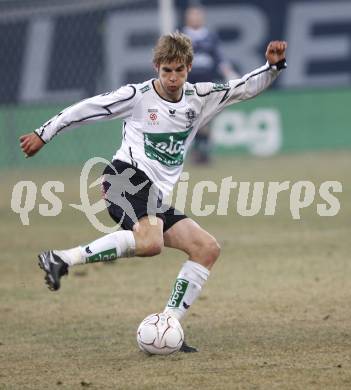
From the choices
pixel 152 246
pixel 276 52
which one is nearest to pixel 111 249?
pixel 152 246

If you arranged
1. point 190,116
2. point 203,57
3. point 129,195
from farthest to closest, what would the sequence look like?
point 203,57 < point 190,116 < point 129,195

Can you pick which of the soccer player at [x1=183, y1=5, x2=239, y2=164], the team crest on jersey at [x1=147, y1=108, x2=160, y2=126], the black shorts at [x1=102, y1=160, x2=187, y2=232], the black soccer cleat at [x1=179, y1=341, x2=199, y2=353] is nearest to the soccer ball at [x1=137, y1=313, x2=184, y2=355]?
the black soccer cleat at [x1=179, y1=341, x2=199, y2=353]

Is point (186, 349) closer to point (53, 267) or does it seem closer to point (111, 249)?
point (111, 249)

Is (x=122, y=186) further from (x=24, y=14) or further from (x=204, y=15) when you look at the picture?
(x=204, y=15)

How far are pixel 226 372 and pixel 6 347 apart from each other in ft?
5.62

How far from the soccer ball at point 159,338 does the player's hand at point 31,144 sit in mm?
1263

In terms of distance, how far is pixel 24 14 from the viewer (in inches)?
851

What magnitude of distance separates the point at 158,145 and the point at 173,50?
63 centimetres

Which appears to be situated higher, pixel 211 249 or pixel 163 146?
pixel 163 146

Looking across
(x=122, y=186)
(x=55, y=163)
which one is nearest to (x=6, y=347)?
(x=122, y=186)

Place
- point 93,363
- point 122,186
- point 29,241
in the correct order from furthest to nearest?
point 29,241
point 122,186
point 93,363

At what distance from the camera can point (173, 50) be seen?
260 inches

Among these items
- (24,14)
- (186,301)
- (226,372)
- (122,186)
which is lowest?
(226,372)

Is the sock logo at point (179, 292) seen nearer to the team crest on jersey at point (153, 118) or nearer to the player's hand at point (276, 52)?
the team crest on jersey at point (153, 118)
